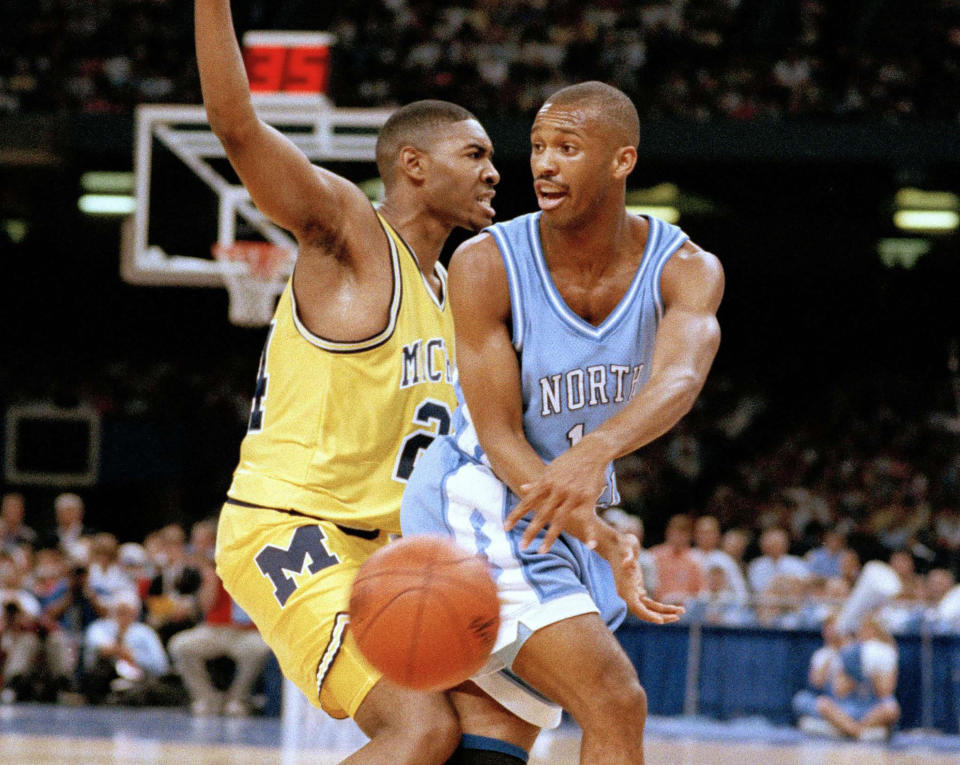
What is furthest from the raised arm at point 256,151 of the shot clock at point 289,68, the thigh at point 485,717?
the shot clock at point 289,68

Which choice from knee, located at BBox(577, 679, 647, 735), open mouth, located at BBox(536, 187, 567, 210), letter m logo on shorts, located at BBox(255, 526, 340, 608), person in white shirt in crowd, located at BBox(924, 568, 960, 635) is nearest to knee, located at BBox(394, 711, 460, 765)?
knee, located at BBox(577, 679, 647, 735)

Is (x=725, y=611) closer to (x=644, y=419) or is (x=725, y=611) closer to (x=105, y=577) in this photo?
(x=105, y=577)

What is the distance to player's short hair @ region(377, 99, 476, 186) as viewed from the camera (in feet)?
15.6

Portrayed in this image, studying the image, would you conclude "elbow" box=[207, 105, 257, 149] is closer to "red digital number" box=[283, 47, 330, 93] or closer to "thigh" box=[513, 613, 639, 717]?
"thigh" box=[513, 613, 639, 717]

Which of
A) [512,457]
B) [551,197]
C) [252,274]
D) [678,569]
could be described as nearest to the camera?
[512,457]

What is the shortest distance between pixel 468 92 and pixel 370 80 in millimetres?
1412

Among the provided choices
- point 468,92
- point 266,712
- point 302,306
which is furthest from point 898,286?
point 302,306

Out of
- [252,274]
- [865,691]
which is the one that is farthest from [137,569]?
[865,691]

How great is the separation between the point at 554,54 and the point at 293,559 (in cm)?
1702

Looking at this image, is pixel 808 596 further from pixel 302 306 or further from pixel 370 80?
pixel 370 80

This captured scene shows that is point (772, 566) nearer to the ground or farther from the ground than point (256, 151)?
nearer to the ground

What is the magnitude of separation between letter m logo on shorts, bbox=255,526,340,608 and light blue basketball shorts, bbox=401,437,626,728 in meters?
0.28

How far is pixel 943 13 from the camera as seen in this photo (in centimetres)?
2005

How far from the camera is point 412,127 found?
480cm
